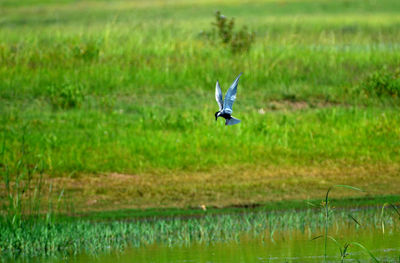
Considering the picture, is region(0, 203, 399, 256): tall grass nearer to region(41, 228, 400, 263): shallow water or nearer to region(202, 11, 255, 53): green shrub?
region(41, 228, 400, 263): shallow water

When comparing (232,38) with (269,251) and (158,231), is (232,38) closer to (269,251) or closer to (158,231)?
(158,231)

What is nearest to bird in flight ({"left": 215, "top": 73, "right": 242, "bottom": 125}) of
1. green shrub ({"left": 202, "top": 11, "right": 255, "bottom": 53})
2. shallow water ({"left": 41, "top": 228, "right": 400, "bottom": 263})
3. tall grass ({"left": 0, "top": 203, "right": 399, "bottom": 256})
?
shallow water ({"left": 41, "top": 228, "right": 400, "bottom": 263})

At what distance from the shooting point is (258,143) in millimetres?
12039

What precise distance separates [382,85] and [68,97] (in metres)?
5.35

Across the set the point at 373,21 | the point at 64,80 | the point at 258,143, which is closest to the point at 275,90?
the point at 258,143

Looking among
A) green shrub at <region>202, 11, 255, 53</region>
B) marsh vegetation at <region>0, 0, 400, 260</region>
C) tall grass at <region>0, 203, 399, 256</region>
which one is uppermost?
green shrub at <region>202, 11, 255, 53</region>

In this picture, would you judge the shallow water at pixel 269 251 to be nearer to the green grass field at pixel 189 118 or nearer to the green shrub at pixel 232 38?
the green grass field at pixel 189 118

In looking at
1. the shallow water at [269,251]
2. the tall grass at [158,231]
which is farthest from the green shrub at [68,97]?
the shallow water at [269,251]

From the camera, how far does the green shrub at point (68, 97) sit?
1367 cm

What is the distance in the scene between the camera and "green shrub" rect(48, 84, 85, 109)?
1367 cm

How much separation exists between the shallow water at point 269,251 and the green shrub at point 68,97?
20.5 feet

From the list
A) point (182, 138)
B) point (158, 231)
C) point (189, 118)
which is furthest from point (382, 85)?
point (158, 231)

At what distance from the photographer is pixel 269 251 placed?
7.31 meters

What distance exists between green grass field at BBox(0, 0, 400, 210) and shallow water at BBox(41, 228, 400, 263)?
190 centimetres
